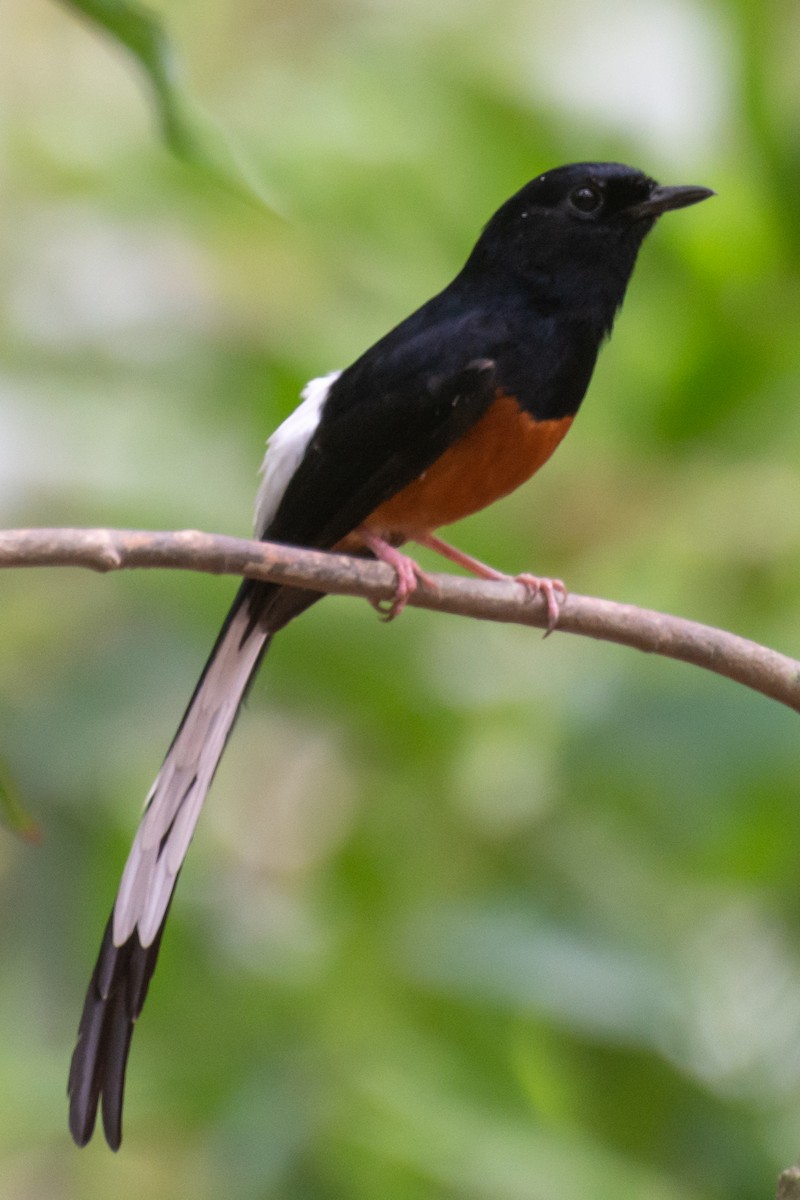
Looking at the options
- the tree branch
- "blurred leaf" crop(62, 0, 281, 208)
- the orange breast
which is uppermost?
"blurred leaf" crop(62, 0, 281, 208)

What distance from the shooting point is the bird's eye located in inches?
102

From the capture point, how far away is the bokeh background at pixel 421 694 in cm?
278

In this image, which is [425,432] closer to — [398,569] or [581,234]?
[398,569]

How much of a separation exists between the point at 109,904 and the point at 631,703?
41.3 inches

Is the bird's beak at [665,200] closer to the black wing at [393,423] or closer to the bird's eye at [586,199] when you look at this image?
the bird's eye at [586,199]

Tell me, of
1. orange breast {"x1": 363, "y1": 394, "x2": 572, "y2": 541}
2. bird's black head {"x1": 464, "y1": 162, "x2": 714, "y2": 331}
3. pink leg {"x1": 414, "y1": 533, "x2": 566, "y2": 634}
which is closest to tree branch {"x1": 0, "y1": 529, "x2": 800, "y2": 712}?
pink leg {"x1": 414, "y1": 533, "x2": 566, "y2": 634}

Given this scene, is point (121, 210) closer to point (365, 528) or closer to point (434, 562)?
point (434, 562)

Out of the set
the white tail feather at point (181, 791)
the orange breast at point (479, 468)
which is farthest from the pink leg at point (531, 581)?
the white tail feather at point (181, 791)

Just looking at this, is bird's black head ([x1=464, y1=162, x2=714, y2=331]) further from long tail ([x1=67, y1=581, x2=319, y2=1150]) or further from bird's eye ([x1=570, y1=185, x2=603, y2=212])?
long tail ([x1=67, y1=581, x2=319, y2=1150])

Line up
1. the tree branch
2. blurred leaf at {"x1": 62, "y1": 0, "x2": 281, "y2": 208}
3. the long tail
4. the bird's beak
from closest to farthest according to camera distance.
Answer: the tree branch < blurred leaf at {"x1": 62, "y1": 0, "x2": 281, "y2": 208} < the long tail < the bird's beak

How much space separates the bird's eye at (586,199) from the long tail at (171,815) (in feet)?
2.63

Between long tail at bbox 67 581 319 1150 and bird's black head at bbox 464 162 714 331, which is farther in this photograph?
bird's black head at bbox 464 162 714 331

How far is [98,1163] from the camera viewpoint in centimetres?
362

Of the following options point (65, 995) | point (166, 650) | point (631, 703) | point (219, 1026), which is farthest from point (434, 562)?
point (65, 995)
